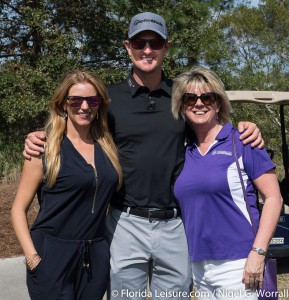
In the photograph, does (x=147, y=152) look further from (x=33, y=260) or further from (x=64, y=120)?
(x=33, y=260)

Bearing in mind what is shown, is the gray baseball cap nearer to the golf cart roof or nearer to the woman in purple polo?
the woman in purple polo

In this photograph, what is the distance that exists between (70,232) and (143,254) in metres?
0.55

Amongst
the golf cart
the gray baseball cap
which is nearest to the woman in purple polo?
the gray baseball cap

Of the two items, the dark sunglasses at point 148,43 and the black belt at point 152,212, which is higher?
the dark sunglasses at point 148,43

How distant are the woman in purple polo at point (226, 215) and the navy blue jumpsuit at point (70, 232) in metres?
0.53

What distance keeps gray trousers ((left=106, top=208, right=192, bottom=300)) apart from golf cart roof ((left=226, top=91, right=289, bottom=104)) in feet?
7.52

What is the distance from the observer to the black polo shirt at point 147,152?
3312 millimetres

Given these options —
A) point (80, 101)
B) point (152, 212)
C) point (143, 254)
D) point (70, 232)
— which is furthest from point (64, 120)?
point (143, 254)

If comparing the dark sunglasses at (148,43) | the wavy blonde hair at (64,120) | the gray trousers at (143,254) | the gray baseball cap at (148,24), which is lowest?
the gray trousers at (143,254)

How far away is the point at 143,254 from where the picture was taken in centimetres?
336

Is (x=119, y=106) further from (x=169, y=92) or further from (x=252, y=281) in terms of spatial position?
(x=252, y=281)

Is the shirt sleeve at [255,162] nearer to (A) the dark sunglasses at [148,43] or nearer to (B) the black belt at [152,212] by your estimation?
(B) the black belt at [152,212]

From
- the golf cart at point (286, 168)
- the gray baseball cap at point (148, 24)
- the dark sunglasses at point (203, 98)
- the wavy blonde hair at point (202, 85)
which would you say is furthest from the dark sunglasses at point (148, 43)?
the golf cart at point (286, 168)

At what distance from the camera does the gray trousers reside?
334cm
